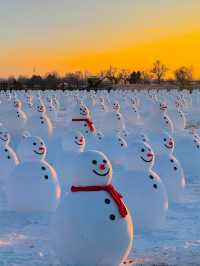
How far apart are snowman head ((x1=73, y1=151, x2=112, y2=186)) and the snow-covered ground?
1.06 metres

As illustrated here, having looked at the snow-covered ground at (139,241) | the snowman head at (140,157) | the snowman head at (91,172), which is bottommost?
the snow-covered ground at (139,241)

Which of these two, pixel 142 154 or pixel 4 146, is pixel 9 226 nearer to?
pixel 142 154

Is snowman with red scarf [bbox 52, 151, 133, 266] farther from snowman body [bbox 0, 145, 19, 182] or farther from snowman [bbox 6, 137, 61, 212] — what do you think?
snowman body [bbox 0, 145, 19, 182]

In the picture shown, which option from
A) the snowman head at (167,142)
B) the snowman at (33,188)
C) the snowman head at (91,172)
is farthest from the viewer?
the snowman head at (167,142)

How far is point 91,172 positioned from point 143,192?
211 centimetres

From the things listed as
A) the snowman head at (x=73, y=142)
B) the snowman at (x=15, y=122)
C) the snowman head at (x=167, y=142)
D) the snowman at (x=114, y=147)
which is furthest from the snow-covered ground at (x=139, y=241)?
the snowman at (x=15, y=122)

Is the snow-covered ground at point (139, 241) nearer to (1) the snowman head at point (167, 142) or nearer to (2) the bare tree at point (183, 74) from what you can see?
(1) the snowman head at point (167, 142)

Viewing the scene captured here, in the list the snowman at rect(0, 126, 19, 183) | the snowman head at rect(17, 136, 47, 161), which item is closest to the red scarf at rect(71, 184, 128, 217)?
the snowman head at rect(17, 136, 47, 161)

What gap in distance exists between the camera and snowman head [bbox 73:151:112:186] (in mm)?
5758

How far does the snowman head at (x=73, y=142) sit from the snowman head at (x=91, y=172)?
5.55m

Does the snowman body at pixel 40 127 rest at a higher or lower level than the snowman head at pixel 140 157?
lower

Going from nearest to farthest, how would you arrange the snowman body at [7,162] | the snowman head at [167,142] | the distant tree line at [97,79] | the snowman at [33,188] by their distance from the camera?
1. the snowman at [33,188]
2. the snowman head at [167,142]
3. the snowman body at [7,162]
4. the distant tree line at [97,79]

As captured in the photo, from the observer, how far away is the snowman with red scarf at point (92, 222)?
560 cm

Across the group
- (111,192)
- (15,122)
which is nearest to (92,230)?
(111,192)
